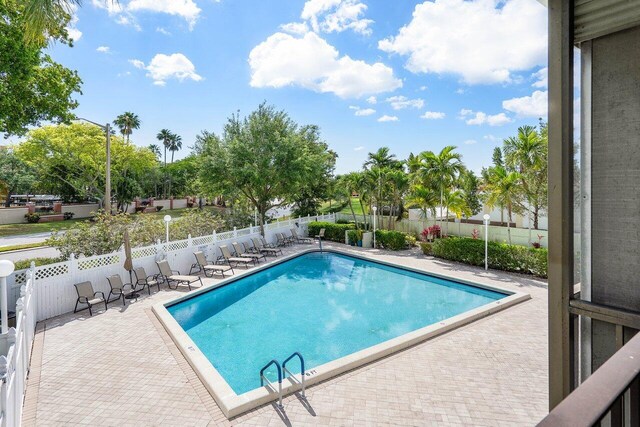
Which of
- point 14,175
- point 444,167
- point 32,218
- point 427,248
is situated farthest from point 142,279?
point 14,175

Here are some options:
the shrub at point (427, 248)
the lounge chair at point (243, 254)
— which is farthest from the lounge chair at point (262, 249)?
the shrub at point (427, 248)

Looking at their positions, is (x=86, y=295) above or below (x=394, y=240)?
below

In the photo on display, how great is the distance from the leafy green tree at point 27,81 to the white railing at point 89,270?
19.1 ft

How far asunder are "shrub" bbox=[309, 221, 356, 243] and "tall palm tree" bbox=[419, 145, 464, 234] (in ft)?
20.3

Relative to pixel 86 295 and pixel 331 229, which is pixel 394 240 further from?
pixel 86 295

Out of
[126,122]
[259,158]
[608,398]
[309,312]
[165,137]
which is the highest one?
[165,137]

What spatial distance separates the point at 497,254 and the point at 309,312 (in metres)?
8.70

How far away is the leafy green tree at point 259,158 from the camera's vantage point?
20.1 meters

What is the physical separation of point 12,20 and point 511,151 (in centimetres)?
1945

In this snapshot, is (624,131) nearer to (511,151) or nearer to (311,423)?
(311,423)

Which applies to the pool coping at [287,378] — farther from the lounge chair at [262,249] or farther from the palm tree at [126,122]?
the palm tree at [126,122]

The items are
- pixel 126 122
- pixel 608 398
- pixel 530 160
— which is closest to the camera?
pixel 608 398

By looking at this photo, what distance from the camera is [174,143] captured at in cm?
6494

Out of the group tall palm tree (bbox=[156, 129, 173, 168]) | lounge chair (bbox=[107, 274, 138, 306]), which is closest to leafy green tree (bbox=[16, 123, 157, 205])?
lounge chair (bbox=[107, 274, 138, 306])
